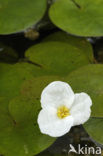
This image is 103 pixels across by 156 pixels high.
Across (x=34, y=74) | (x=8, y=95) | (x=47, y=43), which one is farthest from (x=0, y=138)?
(x=47, y=43)

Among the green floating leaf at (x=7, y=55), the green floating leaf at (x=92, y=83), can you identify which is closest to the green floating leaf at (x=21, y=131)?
the green floating leaf at (x=92, y=83)

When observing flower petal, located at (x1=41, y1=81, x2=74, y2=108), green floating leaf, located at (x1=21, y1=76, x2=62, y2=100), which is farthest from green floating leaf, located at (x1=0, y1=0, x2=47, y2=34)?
flower petal, located at (x1=41, y1=81, x2=74, y2=108)

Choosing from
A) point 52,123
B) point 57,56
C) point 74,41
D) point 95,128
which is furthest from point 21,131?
point 74,41

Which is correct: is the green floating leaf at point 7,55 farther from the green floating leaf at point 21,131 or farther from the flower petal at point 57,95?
the flower petal at point 57,95

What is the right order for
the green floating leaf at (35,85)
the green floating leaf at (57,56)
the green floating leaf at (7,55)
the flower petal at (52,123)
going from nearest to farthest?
the flower petal at (52,123), the green floating leaf at (35,85), the green floating leaf at (57,56), the green floating leaf at (7,55)

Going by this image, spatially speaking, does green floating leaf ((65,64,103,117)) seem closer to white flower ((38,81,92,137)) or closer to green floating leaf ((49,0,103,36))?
white flower ((38,81,92,137))

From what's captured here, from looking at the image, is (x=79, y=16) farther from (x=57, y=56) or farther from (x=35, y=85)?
(x=35, y=85)
